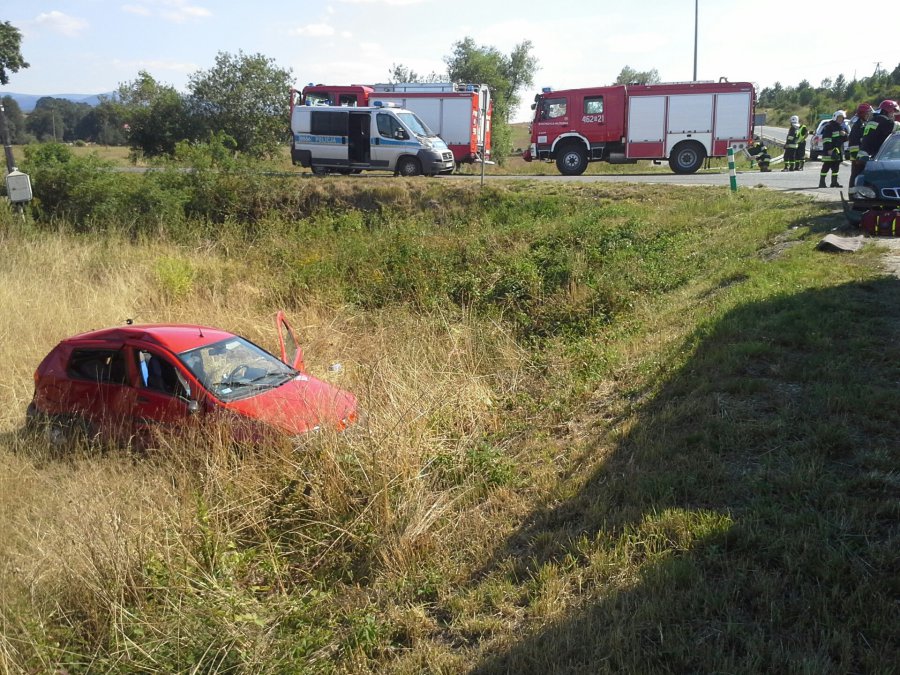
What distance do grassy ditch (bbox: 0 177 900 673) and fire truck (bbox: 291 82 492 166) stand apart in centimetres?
1581

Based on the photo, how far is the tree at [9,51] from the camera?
158 feet

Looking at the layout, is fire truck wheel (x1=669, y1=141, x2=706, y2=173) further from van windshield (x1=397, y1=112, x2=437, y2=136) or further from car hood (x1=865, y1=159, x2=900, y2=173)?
car hood (x1=865, y1=159, x2=900, y2=173)

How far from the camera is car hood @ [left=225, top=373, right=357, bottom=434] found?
647 cm

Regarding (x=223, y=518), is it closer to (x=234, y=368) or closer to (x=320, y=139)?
(x=234, y=368)

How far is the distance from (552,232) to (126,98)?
40837 millimetres

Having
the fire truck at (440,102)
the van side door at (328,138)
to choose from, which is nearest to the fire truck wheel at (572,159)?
the fire truck at (440,102)

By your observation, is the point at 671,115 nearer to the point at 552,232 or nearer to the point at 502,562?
the point at 552,232

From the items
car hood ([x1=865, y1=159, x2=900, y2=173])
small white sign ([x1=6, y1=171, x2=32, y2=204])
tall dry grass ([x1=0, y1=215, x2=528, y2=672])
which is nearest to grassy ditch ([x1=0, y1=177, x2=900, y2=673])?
tall dry grass ([x1=0, y1=215, x2=528, y2=672])

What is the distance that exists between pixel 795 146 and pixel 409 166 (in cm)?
1160

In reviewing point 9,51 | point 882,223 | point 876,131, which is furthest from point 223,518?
point 9,51

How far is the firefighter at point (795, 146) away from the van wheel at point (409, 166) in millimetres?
10959

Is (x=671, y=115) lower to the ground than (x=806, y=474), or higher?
higher

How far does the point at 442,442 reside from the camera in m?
6.63

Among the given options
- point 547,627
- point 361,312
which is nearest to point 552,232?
point 361,312
